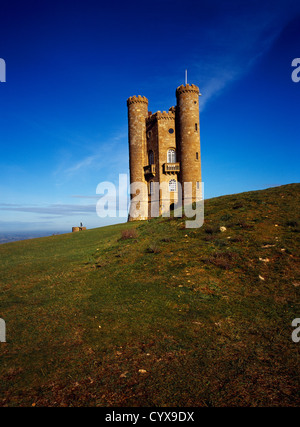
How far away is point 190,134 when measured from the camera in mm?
35875

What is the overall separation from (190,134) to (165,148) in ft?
13.8

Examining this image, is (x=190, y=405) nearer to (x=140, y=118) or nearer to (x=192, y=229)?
(x=192, y=229)

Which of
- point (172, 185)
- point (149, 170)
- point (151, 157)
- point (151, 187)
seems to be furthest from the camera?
point (151, 157)

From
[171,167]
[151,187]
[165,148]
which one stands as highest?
[165,148]

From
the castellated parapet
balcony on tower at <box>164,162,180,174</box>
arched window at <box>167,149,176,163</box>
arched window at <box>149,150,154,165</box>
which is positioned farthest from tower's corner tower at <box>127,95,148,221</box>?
balcony on tower at <box>164,162,180,174</box>

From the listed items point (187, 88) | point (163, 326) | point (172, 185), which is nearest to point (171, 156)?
point (172, 185)

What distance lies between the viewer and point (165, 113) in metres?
37.2

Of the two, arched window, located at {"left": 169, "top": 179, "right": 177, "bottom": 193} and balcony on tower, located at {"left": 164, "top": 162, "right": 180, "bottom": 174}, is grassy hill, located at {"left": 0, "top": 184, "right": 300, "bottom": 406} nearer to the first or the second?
arched window, located at {"left": 169, "top": 179, "right": 177, "bottom": 193}

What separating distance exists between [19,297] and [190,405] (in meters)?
8.15

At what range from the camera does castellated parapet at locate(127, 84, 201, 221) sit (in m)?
35.9

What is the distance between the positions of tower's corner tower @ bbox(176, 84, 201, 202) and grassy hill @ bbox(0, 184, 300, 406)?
22295mm

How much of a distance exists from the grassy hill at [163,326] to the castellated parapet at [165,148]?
23.0m

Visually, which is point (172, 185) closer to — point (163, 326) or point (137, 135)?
point (137, 135)
